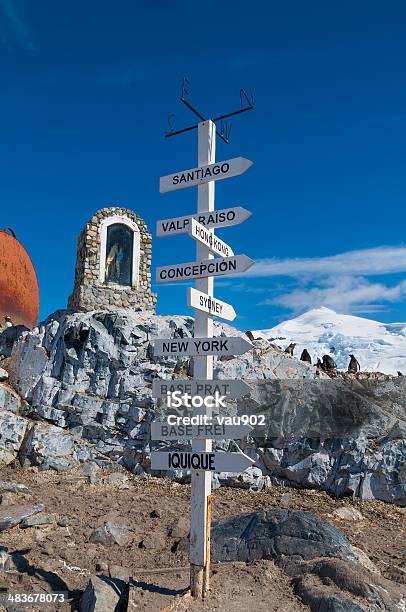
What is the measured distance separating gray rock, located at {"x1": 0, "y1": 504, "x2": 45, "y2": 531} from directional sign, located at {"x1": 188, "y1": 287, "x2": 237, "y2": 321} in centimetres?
398

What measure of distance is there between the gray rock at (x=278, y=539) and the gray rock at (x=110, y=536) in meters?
1.16

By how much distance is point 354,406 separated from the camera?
9.23 meters

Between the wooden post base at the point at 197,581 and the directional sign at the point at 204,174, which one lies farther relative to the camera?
the directional sign at the point at 204,174

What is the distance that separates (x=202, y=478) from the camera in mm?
4957

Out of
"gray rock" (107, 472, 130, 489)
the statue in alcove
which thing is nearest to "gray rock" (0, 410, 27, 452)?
"gray rock" (107, 472, 130, 489)

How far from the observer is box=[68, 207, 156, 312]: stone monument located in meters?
13.0

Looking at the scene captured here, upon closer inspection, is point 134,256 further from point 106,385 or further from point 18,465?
point 18,465

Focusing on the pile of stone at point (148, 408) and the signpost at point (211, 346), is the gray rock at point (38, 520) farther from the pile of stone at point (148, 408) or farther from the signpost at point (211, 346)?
the signpost at point (211, 346)

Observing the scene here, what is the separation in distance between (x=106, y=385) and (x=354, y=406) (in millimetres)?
5073

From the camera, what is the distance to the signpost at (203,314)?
488 cm

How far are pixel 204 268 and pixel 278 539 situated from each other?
317 centimetres

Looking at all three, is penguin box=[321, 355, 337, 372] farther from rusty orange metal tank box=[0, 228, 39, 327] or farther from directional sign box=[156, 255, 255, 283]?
rusty orange metal tank box=[0, 228, 39, 327]

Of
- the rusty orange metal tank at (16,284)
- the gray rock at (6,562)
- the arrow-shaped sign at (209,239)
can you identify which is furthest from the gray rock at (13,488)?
the rusty orange metal tank at (16,284)

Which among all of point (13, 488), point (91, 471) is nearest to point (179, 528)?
point (13, 488)
